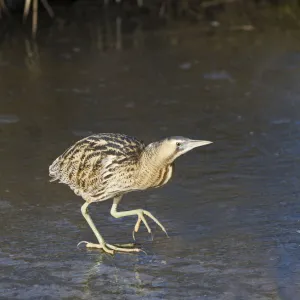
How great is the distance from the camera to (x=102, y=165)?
5.94m

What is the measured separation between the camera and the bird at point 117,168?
5660 mm

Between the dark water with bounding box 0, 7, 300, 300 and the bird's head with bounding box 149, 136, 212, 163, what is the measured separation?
62 centimetres

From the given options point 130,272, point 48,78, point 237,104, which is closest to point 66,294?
point 130,272

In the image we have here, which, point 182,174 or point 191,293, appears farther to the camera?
point 182,174

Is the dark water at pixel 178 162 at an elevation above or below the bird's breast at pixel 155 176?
below

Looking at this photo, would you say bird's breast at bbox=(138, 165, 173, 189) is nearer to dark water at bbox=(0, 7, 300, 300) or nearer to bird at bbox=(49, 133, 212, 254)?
bird at bbox=(49, 133, 212, 254)

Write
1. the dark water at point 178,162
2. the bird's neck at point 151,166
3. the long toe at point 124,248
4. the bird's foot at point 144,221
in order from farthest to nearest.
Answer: the bird's foot at point 144,221
the long toe at point 124,248
the bird's neck at point 151,166
the dark water at point 178,162

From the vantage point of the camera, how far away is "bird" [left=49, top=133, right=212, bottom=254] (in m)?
5.66

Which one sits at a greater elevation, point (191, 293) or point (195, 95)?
point (191, 293)

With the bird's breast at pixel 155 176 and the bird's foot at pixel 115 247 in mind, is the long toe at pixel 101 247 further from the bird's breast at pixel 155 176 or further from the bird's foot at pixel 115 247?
the bird's breast at pixel 155 176

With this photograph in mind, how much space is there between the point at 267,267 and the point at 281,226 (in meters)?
0.69

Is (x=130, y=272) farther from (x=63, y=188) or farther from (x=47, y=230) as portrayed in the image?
(x=63, y=188)

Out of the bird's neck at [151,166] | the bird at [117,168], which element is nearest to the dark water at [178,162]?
the bird at [117,168]

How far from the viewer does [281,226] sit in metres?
6.17
